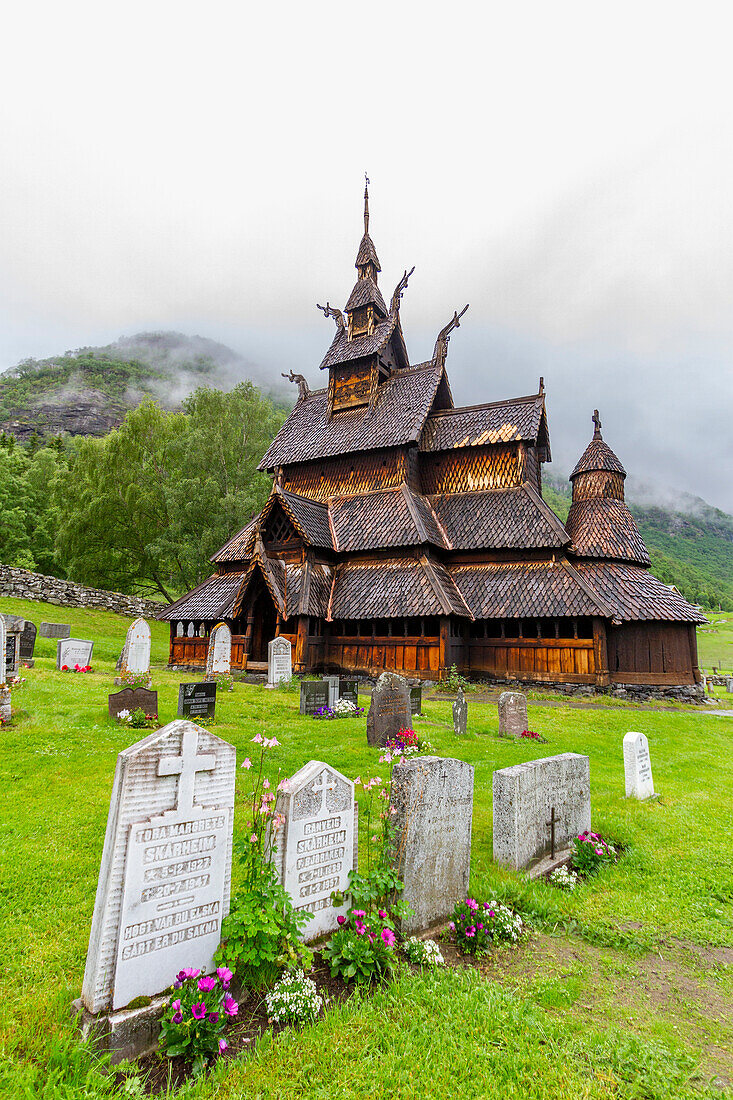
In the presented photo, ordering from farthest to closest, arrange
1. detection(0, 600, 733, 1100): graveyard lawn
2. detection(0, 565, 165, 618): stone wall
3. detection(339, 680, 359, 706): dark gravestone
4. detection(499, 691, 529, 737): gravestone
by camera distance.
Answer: detection(0, 565, 165, 618): stone wall
detection(339, 680, 359, 706): dark gravestone
detection(499, 691, 529, 737): gravestone
detection(0, 600, 733, 1100): graveyard lawn

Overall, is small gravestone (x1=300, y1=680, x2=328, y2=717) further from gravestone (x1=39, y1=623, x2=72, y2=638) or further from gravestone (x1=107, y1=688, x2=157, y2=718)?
gravestone (x1=39, y1=623, x2=72, y2=638)

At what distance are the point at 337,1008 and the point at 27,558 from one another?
1692 inches

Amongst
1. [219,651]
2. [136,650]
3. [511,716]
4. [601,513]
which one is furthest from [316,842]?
[601,513]

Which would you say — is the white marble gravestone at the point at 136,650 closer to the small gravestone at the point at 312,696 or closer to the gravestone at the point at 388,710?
the small gravestone at the point at 312,696

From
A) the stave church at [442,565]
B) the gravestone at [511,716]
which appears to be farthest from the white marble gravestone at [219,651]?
the gravestone at [511,716]

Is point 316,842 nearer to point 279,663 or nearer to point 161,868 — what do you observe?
point 161,868

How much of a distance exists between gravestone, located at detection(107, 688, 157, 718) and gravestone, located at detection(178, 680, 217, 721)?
1.87 feet

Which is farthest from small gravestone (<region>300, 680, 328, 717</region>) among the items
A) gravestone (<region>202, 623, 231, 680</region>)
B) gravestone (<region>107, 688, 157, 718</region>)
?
gravestone (<region>202, 623, 231, 680</region>)

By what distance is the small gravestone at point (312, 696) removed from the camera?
12.9 meters

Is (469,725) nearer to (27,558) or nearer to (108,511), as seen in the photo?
(108,511)

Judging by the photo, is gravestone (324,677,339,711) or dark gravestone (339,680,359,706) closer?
gravestone (324,677,339,711)

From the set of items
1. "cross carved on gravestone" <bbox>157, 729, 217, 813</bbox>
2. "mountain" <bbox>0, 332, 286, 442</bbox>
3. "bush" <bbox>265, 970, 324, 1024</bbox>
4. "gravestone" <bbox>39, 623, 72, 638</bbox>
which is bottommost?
"bush" <bbox>265, 970, 324, 1024</bbox>

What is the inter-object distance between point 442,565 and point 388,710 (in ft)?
40.8

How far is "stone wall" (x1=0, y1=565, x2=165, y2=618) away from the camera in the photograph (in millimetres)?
28391
